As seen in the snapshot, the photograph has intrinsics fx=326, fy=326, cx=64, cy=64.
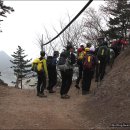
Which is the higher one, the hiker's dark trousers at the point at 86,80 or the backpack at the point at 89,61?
the backpack at the point at 89,61

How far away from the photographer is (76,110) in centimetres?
1074

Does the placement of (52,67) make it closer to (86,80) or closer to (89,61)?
(86,80)

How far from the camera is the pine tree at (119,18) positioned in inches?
1238

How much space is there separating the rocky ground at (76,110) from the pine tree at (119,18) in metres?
19.4

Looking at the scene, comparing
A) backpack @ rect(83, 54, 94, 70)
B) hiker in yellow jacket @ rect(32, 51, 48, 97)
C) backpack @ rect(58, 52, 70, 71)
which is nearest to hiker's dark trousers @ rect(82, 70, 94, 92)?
backpack @ rect(83, 54, 94, 70)

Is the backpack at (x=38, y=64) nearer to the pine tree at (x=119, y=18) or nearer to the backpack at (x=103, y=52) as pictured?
the backpack at (x=103, y=52)

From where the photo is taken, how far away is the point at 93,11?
37719 millimetres

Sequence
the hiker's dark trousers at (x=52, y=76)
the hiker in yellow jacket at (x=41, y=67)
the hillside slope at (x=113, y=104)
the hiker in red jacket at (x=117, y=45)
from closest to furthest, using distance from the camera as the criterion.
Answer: the hillside slope at (x=113, y=104) < the hiker in yellow jacket at (x=41, y=67) < the hiker's dark trousers at (x=52, y=76) < the hiker in red jacket at (x=117, y=45)

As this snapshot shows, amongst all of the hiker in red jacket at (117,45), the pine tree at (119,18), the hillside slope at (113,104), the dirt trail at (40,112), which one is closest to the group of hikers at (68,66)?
the dirt trail at (40,112)

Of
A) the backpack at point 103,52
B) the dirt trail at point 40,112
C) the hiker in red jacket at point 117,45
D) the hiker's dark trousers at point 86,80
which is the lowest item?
the dirt trail at point 40,112

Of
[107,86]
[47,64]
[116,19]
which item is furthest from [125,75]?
[116,19]

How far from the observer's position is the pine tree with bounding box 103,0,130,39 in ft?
103

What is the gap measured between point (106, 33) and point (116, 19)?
5.53ft

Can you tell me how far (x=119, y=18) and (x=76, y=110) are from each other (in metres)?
22.6
